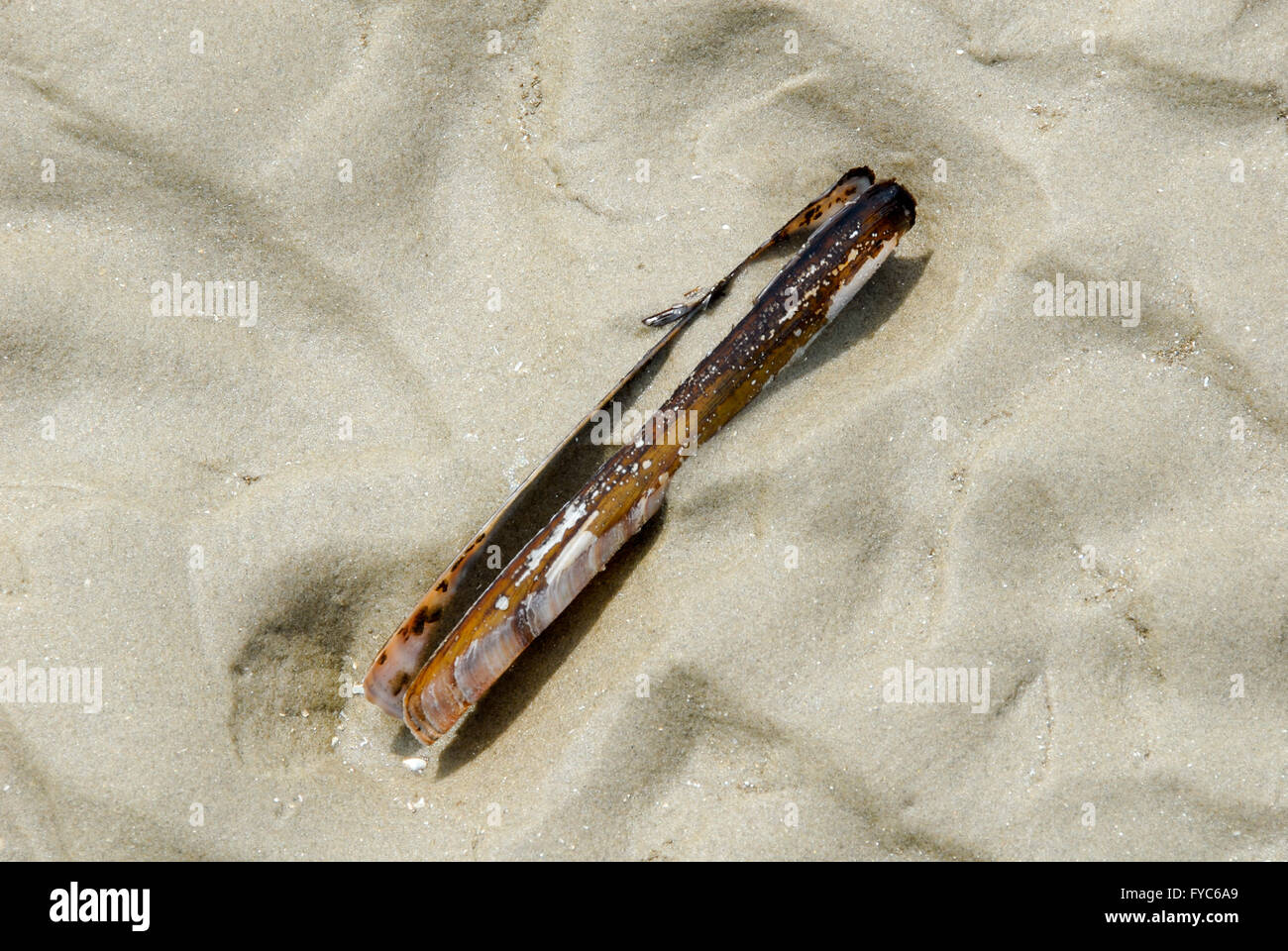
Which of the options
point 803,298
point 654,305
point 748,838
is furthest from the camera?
point 654,305

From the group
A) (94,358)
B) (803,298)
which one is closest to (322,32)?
(94,358)

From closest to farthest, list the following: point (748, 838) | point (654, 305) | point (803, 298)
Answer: point (748, 838), point (803, 298), point (654, 305)

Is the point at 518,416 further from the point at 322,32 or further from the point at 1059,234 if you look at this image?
the point at 1059,234

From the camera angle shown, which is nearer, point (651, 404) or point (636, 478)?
point (636, 478)

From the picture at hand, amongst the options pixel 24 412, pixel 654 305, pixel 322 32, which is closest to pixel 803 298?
pixel 654 305

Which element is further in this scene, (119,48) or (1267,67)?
(119,48)

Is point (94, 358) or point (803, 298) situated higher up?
point (803, 298)

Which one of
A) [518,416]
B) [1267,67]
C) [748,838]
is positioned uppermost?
[1267,67]
